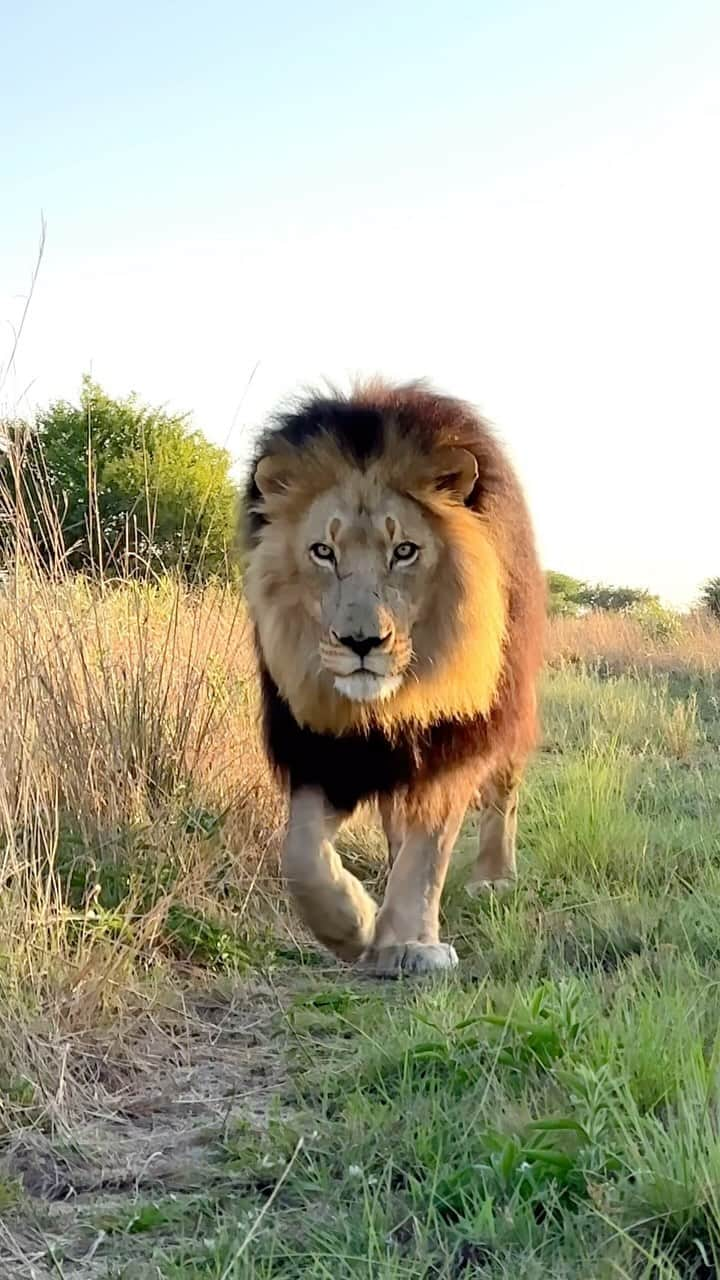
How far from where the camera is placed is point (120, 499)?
586 centimetres

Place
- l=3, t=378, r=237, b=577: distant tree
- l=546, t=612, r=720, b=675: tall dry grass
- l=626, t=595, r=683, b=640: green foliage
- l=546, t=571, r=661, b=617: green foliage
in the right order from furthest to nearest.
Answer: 1. l=546, t=571, r=661, b=617: green foliage
2. l=626, t=595, r=683, b=640: green foliage
3. l=546, t=612, r=720, b=675: tall dry grass
4. l=3, t=378, r=237, b=577: distant tree

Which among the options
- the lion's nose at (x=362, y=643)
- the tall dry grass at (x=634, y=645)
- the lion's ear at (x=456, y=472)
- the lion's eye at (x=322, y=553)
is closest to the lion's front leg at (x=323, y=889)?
the lion's nose at (x=362, y=643)

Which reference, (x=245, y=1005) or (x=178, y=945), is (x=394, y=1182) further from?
(x=178, y=945)

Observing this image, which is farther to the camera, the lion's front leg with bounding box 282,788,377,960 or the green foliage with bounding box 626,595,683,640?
the green foliage with bounding box 626,595,683,640

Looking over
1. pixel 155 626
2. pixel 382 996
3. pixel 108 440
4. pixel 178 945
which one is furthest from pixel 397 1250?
pixel 108 440

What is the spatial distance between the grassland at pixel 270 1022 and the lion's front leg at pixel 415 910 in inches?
3.5

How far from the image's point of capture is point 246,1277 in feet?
5.83

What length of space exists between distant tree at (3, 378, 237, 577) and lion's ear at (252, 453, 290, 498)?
0.62 meters

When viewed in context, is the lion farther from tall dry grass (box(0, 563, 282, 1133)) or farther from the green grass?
tall dry grass (box(0, 563, 282, 1133))

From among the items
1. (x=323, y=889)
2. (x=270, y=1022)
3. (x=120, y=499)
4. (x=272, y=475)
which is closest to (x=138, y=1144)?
(x=270, y=1022)

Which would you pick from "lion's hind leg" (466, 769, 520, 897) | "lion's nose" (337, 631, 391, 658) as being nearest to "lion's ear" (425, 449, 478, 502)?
"lion's nose" (337, 631, 391, 658)

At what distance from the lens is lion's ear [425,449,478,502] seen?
3562 millimetres

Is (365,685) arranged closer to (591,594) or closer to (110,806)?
(110,806)

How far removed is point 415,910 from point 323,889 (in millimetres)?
375
